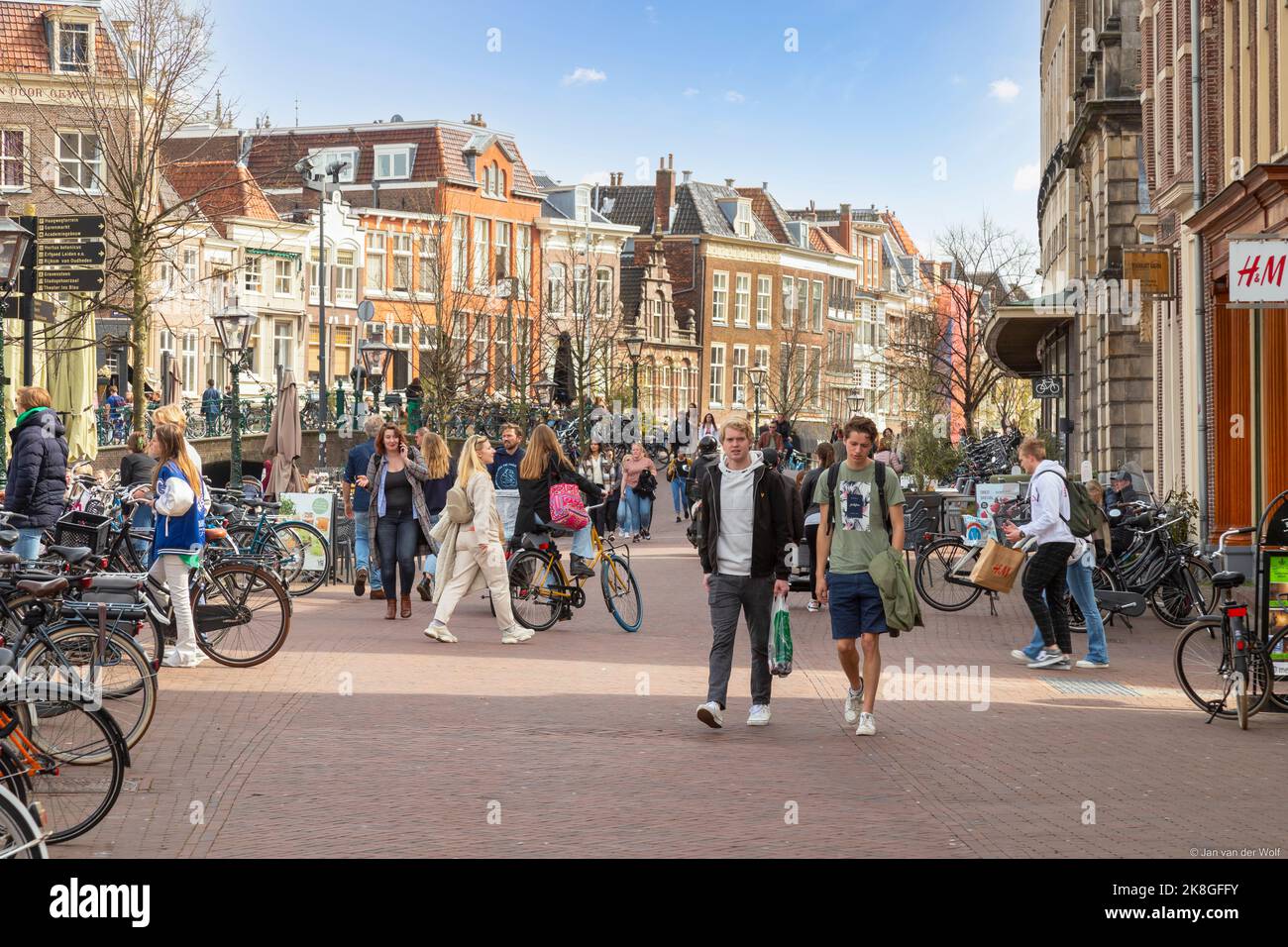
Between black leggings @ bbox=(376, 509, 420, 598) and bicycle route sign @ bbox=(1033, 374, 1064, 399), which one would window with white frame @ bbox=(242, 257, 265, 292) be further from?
black leggings @ bbox=(376, 509, 420, 598)

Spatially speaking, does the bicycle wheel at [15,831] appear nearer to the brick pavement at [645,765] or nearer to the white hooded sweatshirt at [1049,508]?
the brick pavement at [645,765]

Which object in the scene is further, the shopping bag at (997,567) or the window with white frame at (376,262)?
the window with white frame at (376,262)

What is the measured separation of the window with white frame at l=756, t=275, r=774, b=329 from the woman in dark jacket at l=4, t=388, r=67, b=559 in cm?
7746

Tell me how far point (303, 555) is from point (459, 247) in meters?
47.2

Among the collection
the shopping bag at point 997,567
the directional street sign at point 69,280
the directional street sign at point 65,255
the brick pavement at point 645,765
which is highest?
the directional street sign at point 65,255

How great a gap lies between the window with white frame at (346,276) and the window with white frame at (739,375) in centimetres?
2684

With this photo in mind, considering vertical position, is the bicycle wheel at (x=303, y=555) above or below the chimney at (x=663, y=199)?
below

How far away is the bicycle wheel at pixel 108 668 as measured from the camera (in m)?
8.55

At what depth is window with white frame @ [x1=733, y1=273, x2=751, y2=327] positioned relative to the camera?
3499 inches

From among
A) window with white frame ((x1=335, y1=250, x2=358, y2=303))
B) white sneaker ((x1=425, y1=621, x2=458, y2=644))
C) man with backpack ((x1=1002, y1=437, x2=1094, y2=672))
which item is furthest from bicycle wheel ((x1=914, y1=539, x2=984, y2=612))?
window with white frame ((x1=335, y1=250, x2=358, y2=303))

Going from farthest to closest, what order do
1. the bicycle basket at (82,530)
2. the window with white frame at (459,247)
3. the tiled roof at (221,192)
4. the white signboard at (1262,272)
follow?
the window with white frame at (459,247) → the tiled roof at (221,192) → the bicycle basket at (82,530) → the white signboard at (1262,272)

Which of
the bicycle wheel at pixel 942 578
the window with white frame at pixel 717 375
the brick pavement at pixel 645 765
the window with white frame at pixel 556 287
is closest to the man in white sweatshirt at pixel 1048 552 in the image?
the brick pavement at pixel 645 765

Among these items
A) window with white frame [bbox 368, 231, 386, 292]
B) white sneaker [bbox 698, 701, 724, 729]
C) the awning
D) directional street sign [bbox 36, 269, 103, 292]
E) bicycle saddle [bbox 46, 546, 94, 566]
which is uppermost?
window with white frame [bbox 368, 231, 386, 292]
